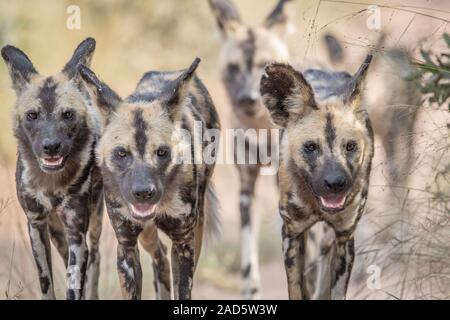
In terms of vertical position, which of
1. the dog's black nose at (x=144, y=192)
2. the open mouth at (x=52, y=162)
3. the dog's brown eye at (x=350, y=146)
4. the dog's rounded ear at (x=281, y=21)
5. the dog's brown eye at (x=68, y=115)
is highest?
the dog's rounded ear at (x=281, y=21)

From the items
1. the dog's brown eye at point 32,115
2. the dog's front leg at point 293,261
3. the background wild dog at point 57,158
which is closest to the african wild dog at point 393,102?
the dog's front leg at point 293,261

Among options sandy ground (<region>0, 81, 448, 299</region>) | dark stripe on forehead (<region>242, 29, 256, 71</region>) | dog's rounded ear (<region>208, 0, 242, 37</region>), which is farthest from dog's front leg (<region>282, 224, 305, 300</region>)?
dog's rounded ear (<region>208, 0, 242, 37</region>)

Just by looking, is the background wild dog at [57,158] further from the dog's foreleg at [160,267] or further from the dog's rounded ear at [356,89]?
the dog's rounded ear at [356,89]

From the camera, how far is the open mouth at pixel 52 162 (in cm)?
518

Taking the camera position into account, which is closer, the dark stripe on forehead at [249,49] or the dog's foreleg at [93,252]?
the dog's foreleg at [93,252]

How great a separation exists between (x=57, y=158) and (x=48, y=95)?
35 cm

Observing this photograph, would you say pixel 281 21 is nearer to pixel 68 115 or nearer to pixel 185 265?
pixel 68 115

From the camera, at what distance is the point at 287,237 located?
5.37 metres

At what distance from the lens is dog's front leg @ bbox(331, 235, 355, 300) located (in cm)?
543

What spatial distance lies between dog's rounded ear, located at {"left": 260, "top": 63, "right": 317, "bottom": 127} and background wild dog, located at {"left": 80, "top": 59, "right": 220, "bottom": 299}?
1.26ft

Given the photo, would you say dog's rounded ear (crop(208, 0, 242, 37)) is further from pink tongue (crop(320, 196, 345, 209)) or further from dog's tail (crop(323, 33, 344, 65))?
pink tongue (crop(320, 196, 345, 209))

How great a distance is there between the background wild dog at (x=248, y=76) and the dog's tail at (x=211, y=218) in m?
1.56

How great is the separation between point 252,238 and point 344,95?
3.04 metres
